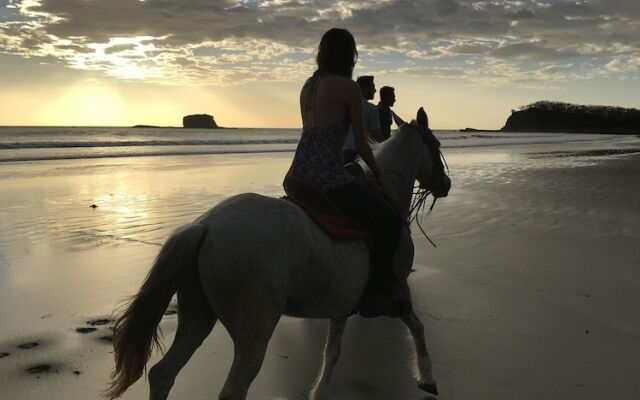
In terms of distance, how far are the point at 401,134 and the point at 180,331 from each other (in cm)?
276

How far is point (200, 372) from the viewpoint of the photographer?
4.52 m

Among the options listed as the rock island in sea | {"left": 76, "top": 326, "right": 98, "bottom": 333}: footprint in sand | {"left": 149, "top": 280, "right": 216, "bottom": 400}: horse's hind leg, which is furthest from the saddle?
the rock island in sea

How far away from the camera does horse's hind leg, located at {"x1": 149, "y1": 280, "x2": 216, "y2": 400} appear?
10.8 ft

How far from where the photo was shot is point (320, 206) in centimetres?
383

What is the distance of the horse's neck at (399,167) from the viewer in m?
4.83

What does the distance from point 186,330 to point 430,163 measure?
9.69ft

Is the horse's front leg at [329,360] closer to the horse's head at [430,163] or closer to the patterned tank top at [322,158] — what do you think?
the patterned tank top at [322,158]

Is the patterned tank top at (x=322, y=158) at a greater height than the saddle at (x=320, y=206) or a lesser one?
greater

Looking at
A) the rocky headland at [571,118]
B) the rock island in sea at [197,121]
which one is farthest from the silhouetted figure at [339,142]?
the rock island in sea at [197,121]

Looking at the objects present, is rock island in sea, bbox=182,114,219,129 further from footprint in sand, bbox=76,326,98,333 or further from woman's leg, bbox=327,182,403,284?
woman's leg, bbox=327,182,403,284

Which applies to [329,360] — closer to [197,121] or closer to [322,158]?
[322,158]

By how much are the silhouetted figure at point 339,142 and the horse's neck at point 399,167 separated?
0.73m

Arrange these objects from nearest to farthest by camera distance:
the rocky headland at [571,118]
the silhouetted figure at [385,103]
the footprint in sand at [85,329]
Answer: the footprint in sand at [85,329] < the silhouetted figure at [385,103] < the rocky headland at [571,118]

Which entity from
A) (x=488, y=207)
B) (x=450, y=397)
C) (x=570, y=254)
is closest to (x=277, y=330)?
(x=450, y=397)
